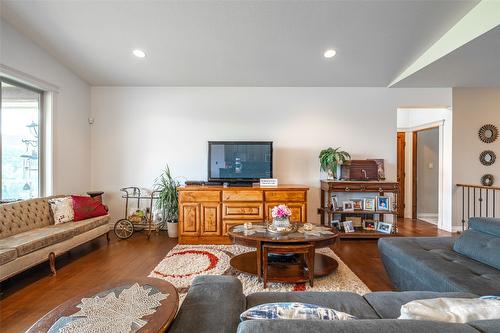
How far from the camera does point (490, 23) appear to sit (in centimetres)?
257

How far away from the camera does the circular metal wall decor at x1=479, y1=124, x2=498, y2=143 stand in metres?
4.51

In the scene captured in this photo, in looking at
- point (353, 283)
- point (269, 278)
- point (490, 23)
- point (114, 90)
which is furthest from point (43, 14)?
point (490, 23)

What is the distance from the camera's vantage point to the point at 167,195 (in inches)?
165

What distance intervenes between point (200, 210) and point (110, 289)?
2.40m

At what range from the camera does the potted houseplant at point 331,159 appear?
4.14 metres

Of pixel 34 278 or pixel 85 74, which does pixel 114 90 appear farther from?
pixel 34 278

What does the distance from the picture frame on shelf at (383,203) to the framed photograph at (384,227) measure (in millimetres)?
253

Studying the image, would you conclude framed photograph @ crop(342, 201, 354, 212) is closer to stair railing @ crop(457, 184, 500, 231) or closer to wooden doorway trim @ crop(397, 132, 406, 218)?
stair railing @ crop(457, 184, 500, 231)

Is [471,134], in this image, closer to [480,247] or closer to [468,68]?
[468,68]

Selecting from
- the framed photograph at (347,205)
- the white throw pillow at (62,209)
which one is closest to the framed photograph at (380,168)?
the framed photograph at (347,205)

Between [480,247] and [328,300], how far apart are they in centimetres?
168

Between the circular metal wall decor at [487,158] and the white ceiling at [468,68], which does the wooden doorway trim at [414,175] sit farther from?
the white ceiling at [468,68]

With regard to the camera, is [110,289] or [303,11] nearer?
[110,289]

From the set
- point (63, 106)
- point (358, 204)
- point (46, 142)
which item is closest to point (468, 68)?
point (358, 204)
